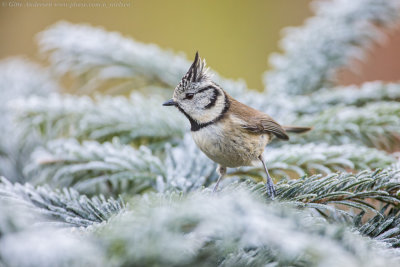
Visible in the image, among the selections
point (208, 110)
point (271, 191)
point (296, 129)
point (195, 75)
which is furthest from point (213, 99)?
point (271, 191)

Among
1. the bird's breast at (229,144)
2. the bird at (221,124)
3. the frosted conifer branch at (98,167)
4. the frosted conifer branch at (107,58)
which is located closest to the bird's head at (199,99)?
the bird at (221,124)

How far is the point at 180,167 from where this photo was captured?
1.70m

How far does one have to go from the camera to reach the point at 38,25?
488 centimetres

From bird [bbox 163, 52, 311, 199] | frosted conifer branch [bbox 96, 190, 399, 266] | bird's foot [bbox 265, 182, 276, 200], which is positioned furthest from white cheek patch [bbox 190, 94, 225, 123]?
frosted conifer branch [bbox 96, 190, 399, 266]

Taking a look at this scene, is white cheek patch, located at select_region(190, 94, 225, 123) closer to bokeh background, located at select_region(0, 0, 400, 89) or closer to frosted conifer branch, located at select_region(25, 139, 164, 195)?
frosted conifer branch, located at select_region(25, 139, 164, 195)

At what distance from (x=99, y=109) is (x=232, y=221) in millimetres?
1432

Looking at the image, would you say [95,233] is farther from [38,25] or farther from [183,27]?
[38,25]

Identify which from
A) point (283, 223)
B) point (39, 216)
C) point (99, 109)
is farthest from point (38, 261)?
point (99, 109)

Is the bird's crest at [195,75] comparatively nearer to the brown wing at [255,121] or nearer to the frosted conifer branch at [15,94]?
the brown wing at [255,121]

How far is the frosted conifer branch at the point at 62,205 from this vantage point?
1234mm

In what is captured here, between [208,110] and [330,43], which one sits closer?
[208,110]

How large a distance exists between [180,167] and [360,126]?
96 cm

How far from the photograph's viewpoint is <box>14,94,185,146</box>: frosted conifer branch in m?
1.98

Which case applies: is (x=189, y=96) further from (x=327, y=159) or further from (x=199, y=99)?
(x=327, y=159)
